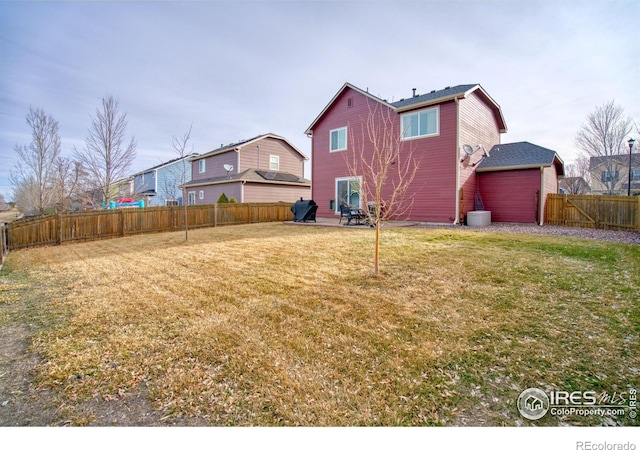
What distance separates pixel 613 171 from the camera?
21656 millimetres

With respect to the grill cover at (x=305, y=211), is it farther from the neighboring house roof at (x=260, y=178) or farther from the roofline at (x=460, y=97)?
the neighboring house roof at (x=260, y=178)

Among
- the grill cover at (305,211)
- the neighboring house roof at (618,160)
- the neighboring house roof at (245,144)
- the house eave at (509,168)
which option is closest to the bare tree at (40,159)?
the neighboring house roof at (245,144)

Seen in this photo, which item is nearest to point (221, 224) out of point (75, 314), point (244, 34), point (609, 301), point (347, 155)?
point (347, 155)

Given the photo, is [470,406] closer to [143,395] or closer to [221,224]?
[143,395]

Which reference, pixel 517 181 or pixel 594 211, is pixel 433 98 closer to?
pixel 517 181

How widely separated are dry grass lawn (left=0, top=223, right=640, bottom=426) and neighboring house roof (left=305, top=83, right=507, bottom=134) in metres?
8.48

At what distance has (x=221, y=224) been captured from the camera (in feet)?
50.1

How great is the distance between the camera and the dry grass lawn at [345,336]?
2.00 metres

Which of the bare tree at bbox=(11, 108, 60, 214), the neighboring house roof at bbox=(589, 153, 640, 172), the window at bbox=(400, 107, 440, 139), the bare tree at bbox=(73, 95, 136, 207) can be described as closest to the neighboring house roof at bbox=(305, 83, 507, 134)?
the window at bbox=(400, 107, 440, 139)

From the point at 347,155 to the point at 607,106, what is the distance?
1815cm

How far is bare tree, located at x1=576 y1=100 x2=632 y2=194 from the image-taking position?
731 inches

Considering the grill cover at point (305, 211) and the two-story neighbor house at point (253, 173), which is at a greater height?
the two-story neighbor house at point (253, 173)

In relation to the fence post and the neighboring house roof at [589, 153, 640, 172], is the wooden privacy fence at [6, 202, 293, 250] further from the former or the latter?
the neighboring house roof at [589, 153, 640, 172]

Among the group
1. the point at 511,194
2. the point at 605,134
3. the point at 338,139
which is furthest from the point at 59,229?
the point at 605,134
